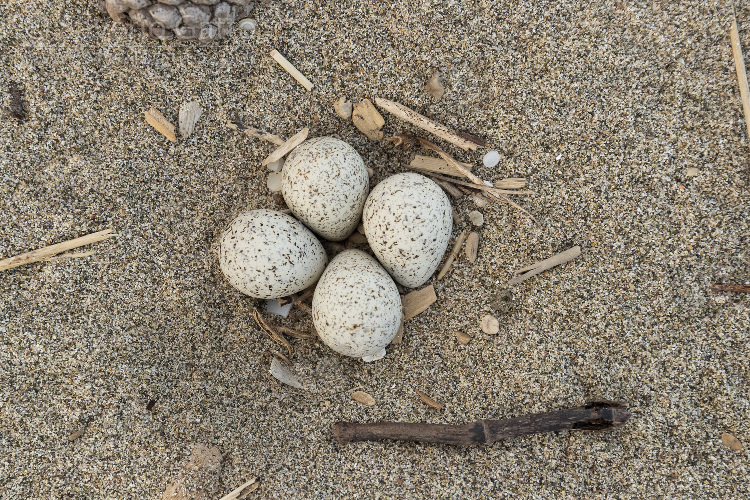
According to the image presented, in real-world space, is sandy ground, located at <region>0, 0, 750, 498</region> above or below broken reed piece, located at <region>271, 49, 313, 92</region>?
below

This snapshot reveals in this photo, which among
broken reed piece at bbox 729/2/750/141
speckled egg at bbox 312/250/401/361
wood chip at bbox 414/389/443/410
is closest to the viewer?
speckled egg at bbox 312/250/401/361

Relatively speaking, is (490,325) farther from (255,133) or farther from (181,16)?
(181,16)

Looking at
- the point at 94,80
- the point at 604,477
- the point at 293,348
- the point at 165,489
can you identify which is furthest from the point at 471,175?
the point at 165,489

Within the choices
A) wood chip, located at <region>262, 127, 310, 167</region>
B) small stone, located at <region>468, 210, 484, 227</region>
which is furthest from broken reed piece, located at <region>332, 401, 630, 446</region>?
wood chip, located at <region>262, 127, 310, 167</region>

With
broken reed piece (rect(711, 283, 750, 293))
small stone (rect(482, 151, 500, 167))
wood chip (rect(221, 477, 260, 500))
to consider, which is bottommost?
wood chip (rect(221, 477, 260, 500))

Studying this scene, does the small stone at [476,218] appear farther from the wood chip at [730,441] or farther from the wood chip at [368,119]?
the wood chip at [730,441]

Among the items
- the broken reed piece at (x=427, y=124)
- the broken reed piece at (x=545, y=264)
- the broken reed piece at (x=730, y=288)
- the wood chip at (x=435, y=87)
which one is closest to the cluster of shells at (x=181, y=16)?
the broken reed piece at (x=427, y=124)

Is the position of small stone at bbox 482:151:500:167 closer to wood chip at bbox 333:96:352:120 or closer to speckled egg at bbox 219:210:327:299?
wood chip at bbox 333:96:352:120
